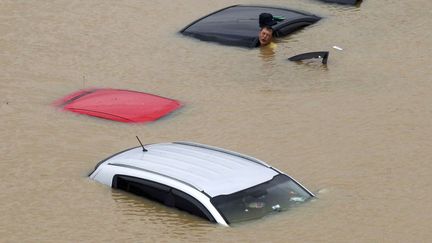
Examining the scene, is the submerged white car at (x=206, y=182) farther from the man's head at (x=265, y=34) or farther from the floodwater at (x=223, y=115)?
the man's head at (x=265, y=34)

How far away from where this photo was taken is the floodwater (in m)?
11.0

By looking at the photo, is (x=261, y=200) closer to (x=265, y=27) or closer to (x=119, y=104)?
(x=119, y=104)

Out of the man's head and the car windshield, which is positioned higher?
the man's head

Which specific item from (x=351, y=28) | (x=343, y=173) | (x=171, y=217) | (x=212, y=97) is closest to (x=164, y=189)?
(x=171, y=217)

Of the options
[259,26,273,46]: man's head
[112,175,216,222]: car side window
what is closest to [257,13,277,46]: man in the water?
[259,26,273,46]: man's head

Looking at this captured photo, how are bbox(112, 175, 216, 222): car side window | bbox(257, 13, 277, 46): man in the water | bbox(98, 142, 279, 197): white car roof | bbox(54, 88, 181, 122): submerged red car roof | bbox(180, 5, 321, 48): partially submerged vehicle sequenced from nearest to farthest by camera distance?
bbox(112, 175, 216, 222): car side window
bbox(98, 142, 279, 197): white car roof
bbox(54, 88, 181, 122): submerged red car roof
bbox(257, 13, 277, 46): man in the water
bbox(180, 5, 321, 48): partially submerged vehicle

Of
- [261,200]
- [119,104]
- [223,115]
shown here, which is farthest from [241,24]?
[261,200]

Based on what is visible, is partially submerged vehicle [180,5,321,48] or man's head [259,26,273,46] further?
partially submerged vehicle [180,5,321,48]

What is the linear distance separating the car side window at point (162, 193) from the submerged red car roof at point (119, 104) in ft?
10.8

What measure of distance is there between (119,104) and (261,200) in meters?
4.66

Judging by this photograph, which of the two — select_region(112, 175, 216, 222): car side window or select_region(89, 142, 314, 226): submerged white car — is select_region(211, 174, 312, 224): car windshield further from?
select_region(112, 175, 216, 222): car side window

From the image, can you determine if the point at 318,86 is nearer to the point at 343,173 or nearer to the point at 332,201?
the point at 343,173

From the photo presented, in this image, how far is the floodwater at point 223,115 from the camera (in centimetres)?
1098

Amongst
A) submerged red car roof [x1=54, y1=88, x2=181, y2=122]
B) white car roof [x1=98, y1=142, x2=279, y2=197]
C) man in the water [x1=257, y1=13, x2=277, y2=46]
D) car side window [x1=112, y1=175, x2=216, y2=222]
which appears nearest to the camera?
car side window [x1=112, y1=175, x2=216, y2=222]
